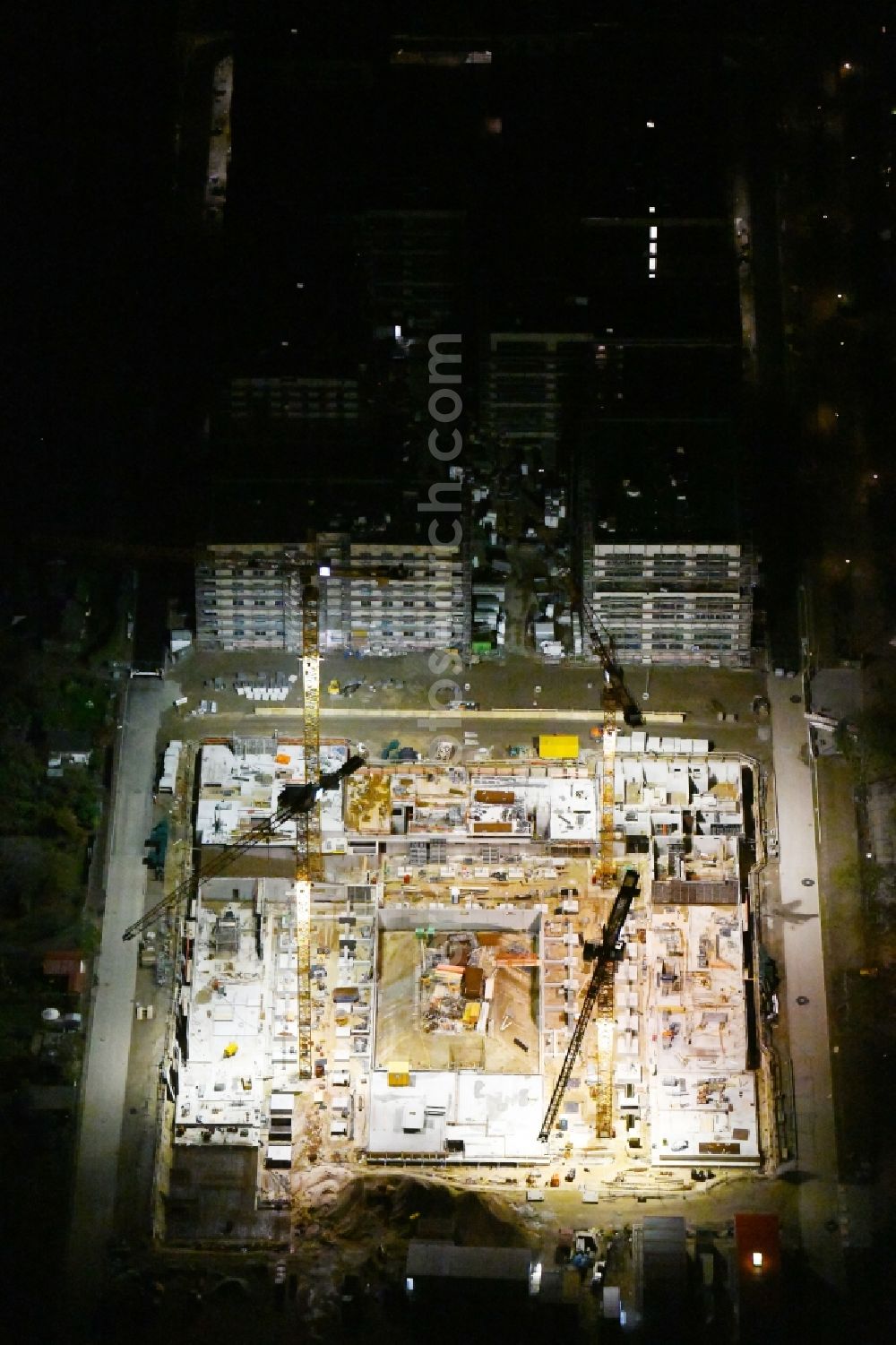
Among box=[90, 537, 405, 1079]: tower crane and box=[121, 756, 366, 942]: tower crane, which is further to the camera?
box=[121, 756, 366, 942]: tower crane

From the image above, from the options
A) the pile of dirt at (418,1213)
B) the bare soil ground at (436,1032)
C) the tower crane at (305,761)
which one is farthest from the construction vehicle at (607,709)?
the pile of dirt at (418,1213)

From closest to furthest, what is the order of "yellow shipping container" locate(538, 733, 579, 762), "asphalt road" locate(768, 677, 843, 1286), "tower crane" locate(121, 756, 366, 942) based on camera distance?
"asphalt road" locate(768, 677, 843, 1286), "tower crane" locate(121, 756, 366, 942), "yellow shipping container" locate(538, 733, 579, 762)

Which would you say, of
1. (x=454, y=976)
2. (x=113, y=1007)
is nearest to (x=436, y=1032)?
(x=454, y=976)

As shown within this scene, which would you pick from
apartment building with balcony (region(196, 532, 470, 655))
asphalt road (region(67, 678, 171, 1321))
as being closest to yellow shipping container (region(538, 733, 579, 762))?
apartment building with balcony (region(196, 532, 470, 655))

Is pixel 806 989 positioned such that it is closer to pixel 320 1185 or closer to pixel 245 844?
pixel 320 1185

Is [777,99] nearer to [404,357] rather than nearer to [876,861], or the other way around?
[404,357]

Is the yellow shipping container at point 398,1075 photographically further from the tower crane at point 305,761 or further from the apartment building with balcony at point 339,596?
the apartment building with balcony at point 339,596

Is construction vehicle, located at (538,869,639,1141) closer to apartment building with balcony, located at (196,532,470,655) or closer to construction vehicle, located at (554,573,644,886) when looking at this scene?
construction vehicle, located at (554,573,644,886)

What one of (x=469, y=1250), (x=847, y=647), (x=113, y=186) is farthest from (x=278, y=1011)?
(x=113, y=186)
